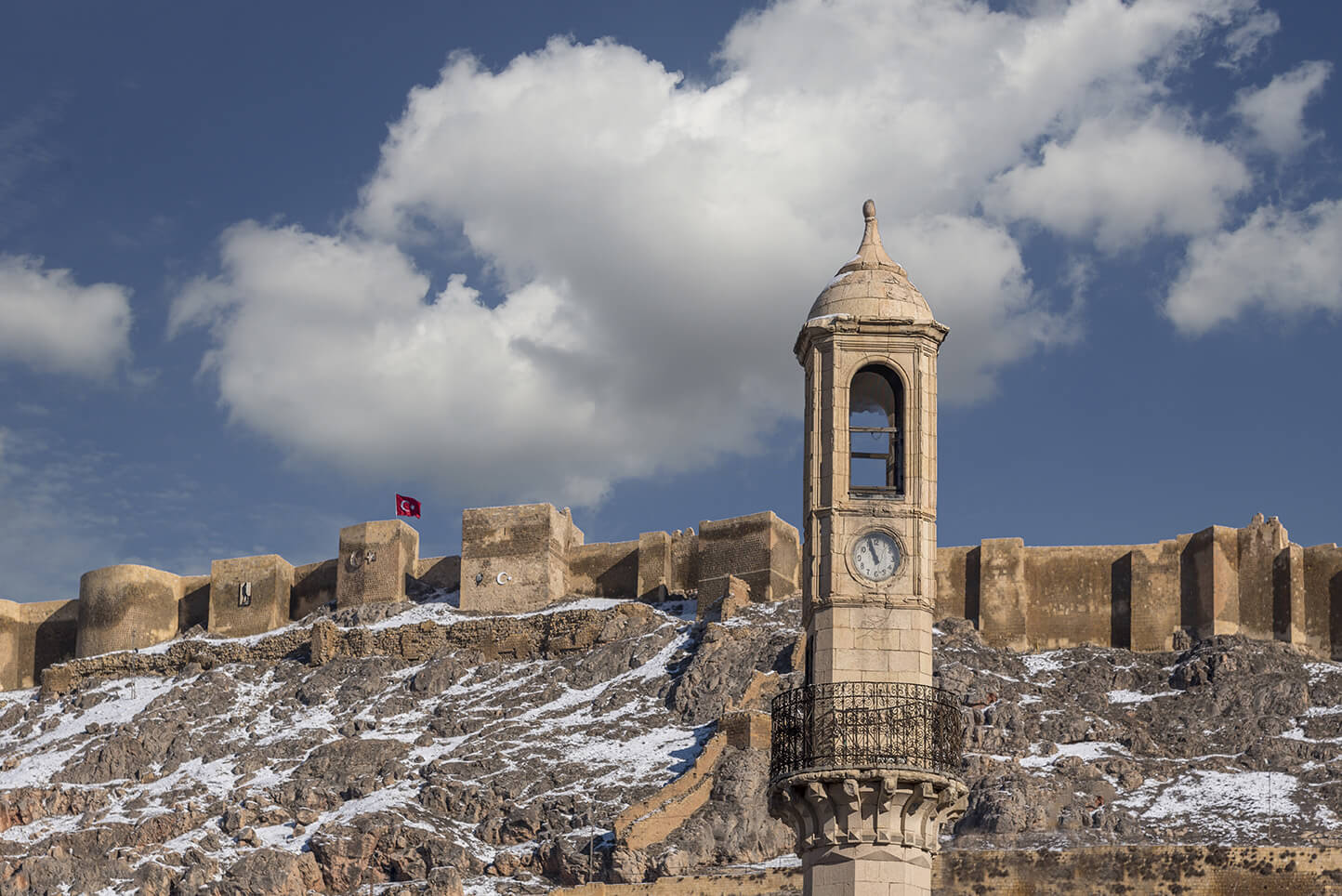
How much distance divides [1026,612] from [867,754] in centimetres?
5316

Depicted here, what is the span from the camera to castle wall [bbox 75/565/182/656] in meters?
86.0

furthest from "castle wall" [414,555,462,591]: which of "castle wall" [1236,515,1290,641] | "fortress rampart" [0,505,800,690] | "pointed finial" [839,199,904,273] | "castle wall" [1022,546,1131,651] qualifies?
"pointed finial" [839,199,904,273]

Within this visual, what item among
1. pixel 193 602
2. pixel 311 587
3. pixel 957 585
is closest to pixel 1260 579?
pixel 957 585

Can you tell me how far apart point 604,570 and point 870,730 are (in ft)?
197

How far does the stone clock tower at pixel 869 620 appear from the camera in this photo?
20.6 metres

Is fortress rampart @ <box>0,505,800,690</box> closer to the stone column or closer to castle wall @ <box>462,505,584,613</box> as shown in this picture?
castle wall @ <box>462,505,584,613</box>

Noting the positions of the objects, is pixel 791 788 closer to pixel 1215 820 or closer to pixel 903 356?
pixel 903 356

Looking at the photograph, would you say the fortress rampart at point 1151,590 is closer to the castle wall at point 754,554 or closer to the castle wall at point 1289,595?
the castle wall at point 1289,595

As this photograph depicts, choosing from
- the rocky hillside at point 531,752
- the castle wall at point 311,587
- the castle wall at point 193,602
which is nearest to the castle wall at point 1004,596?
the rocky hillside at point 531,752

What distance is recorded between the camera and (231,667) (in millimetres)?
A: 81188

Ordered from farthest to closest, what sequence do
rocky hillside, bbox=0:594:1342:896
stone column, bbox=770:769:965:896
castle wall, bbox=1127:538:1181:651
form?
Answer: castle wall, bbox=1127:538:1181:651 < rocky hillside, bbox=0:594:1342:896 < stone column, bbox=770:769:965:896

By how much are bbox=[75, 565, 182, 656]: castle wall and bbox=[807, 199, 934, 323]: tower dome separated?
219 ft

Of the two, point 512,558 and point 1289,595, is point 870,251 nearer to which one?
point 1289,595

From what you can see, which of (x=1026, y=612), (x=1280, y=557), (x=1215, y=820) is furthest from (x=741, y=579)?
(x=1215, y=820)
